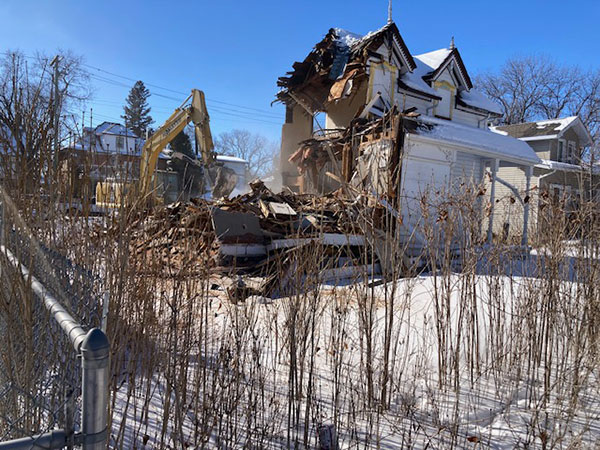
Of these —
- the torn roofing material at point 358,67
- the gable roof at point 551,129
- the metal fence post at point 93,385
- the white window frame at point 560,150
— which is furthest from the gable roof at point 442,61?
the metal fence post at point 93,385

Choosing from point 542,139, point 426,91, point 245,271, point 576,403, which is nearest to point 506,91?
point 542,139

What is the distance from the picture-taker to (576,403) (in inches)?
120

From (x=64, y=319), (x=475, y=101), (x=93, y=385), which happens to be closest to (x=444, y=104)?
(x=475, y=101)

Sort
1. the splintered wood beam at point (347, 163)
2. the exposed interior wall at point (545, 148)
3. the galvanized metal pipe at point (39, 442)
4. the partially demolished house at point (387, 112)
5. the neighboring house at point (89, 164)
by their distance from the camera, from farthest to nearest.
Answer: the exposed interior wall at point (545, 148) < the splintered wood beam at point (347, 163) < the partially demolished house at point (387, 112) < the neighboring house at point (89, 164) < the galvanized metal pipe at point (39, 442)

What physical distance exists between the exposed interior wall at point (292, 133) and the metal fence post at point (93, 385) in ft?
51.4

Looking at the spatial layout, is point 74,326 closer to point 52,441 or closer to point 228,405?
point 52,441

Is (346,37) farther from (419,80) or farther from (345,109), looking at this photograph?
(419,80)

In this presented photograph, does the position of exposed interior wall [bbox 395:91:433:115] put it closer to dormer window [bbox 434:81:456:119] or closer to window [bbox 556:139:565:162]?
dormer window [bbox 434:81:456:119]

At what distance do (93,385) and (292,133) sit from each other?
17378 millimetres

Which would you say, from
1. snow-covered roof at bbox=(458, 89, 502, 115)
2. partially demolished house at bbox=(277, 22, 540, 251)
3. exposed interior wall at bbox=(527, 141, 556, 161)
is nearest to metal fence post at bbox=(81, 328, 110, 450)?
partially demolished house at bbox=(277, 22, 540, 251)

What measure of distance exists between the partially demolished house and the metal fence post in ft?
31.7

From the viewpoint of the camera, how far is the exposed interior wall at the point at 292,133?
16922 mm

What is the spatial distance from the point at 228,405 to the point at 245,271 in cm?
545

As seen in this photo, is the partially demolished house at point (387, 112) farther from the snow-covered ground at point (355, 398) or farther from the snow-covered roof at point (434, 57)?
the snow-covered ground at point (355, 398)
